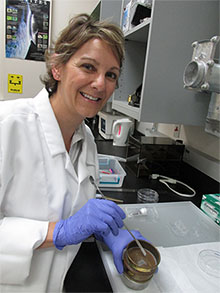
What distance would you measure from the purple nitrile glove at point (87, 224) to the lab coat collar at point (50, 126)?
0.23 meters

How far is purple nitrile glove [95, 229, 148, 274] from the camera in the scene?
0.59 meters

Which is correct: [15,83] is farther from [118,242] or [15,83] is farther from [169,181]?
[118,242]

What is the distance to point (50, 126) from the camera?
75cm

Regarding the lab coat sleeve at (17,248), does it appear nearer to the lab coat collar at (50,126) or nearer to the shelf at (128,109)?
the lab coat collar at (50,126)


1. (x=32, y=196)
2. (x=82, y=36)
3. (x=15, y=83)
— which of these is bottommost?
(x=32, y=196)

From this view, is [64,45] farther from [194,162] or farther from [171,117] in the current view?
[194,162]

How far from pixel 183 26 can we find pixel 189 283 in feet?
3.31

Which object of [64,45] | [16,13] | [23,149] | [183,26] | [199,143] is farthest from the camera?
[16,13]

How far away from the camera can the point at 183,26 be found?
3.08ft

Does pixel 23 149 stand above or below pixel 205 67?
below

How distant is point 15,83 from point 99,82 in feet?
6.65

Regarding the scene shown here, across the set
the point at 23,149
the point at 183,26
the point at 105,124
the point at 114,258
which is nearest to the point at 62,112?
the point at 23,149

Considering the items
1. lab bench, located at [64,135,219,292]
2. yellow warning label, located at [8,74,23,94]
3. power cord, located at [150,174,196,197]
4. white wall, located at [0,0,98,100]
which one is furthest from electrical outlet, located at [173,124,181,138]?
yellow warning label, located at [8,74,23,94]

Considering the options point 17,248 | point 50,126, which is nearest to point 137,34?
point 50,126
